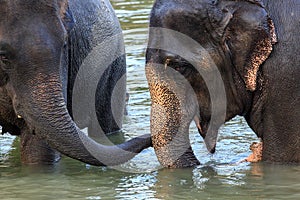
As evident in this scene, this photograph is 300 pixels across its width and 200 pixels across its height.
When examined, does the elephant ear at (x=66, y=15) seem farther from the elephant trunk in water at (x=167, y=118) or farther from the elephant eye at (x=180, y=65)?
the elephant eye at (x=180, y=65)

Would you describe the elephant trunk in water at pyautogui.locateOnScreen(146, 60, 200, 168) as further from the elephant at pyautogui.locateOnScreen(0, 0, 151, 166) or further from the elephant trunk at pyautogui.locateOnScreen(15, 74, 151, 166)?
the elephant trunk at pyautogui.locateOnScreen(15, 74, 151, 166)

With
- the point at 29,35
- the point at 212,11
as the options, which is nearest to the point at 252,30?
the point at 212,11

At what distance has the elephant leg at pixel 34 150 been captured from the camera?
329 inches

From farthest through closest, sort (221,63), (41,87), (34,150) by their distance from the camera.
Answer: (34,150)
(221,63)
(41,87)

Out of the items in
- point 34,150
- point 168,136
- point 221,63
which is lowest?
point 34,150

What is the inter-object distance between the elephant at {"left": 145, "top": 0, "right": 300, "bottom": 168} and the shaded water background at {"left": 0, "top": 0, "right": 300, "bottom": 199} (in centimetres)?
20

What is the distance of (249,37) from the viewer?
7.76 metres

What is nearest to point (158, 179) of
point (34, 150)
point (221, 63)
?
point (221, 63)

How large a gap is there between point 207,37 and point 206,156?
46.7 inches

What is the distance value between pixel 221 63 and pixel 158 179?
2.95 feet

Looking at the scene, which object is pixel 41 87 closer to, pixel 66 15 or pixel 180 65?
pixel 66 15

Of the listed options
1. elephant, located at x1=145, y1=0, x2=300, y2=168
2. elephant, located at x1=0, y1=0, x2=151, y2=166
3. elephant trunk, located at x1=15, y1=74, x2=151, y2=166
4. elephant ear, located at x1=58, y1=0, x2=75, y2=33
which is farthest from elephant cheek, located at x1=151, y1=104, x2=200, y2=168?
elephant ear, located at x1=58, y1=0, x2=75, y2=33

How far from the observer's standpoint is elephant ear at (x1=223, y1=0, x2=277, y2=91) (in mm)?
7711

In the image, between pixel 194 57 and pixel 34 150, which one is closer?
pixel 194 57
